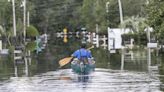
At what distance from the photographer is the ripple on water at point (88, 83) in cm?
2022

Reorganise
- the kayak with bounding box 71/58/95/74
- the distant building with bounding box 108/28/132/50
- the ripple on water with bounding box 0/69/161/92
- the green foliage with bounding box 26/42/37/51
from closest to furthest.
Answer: the ripple on water with bounding box 0/69/161/92 < the kayak with bounding box 71/58/95/74 < the green foliage with bounding box 26/42/37/51 < the distant building with bounding box 108/28/132/50

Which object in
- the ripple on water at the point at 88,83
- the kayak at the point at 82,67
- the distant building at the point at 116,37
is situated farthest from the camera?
the distant building at the point at 116,37

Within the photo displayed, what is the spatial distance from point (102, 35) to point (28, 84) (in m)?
51.3

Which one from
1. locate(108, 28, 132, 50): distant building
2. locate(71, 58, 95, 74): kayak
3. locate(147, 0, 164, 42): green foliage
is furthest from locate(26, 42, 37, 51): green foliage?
locate(147, 0, 164, 42): green foliage

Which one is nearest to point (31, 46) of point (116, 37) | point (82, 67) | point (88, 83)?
point (116, 37)

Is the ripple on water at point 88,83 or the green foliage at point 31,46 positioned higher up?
the green foliage at point 31,46

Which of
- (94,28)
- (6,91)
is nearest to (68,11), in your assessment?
(94,28)

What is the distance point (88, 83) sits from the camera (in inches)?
910

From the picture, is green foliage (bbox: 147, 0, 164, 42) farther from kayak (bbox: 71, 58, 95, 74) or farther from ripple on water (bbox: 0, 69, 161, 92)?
kayak (bbox: 71, 58, 95, 74)

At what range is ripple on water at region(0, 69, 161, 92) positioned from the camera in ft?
66.3

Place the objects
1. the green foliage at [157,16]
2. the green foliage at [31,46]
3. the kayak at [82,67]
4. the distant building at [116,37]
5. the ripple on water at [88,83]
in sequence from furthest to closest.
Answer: the distant building at [116,37]
the green foliage at [31,46]
the kayak at [82,67]
the green foliage at [157,16]
the ripple on water at [88,83]

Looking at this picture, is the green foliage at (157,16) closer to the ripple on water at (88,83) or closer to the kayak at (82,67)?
the ripple on water at (88,83)

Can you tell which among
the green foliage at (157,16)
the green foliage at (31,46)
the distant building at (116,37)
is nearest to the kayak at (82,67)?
the green foliage at (157,16)

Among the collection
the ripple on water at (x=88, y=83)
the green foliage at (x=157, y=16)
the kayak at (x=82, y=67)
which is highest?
the green foliage at (x=157, y=16)
